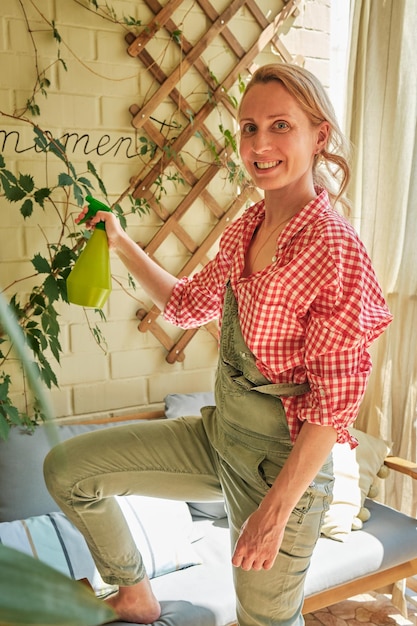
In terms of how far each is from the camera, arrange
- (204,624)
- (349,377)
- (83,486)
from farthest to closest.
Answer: (204,624), (83,486), (349,377)

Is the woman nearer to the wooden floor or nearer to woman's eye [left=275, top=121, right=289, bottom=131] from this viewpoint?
woman's eye [left=275, top=121, right=289, bottom=131]

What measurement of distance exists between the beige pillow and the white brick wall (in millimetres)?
595

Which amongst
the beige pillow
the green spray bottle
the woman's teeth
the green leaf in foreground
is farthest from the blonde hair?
the green leaf in foreground

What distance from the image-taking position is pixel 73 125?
2.03 metres

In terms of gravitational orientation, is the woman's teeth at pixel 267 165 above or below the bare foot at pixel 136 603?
above

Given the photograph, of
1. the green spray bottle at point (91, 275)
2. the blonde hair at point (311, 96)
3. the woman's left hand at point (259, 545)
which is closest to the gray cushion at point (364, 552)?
the woman's left hand at point (259, 545)

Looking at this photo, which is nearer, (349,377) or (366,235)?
(349,377)

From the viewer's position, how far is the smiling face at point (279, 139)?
1.26 m

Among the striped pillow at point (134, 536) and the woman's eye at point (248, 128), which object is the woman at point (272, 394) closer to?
the woman's eye at point (248, 128)

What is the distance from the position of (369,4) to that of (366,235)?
0.79 m

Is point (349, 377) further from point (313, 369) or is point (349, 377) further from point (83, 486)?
point (83, 486)

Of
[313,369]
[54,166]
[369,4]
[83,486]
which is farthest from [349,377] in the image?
[369,4]

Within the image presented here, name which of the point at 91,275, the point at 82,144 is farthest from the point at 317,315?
the point at 82,144

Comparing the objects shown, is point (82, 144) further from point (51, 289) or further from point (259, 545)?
point (259, 545)
